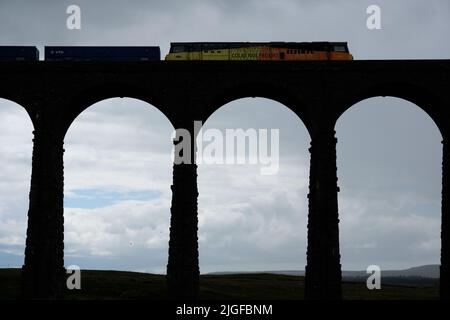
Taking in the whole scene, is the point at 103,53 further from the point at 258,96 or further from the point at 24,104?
the point at 258,96

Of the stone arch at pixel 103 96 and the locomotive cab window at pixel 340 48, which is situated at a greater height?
the locomotive cab window at pixel 340 48

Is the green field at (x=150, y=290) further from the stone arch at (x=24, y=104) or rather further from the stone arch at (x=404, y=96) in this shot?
the stone arch at (x=404, y=96)

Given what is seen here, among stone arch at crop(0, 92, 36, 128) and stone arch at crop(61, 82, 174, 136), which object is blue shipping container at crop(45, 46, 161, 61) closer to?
stone arch at crop(61, 82, 174, 136)

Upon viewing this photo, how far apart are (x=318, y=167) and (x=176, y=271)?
13.1 m

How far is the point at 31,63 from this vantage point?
2007 inches

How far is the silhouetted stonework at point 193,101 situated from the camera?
48.7 m

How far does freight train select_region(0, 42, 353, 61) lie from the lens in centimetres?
5188

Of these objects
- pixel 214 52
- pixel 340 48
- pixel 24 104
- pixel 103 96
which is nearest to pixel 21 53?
pixel 24 104

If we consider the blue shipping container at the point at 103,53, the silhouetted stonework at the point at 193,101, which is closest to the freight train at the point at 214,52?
the blue shipping container at the point at 103,53

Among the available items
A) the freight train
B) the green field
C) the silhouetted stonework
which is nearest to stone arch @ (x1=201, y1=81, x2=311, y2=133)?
the silhouetted stonework

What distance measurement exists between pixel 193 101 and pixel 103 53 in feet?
31.6
